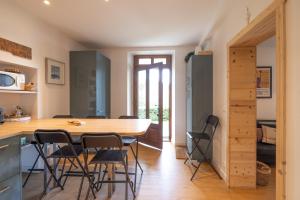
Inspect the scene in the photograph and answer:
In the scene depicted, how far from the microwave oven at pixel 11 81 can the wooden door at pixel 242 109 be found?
2.92 metres

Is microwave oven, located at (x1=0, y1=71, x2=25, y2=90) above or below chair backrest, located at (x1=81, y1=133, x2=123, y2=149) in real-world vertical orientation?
above

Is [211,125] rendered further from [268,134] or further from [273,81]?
[273,81]

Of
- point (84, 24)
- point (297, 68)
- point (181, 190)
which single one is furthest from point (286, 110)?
point (84, 24)

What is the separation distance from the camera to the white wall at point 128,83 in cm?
509

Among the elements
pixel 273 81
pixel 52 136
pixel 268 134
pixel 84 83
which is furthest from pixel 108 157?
pixel 273 81

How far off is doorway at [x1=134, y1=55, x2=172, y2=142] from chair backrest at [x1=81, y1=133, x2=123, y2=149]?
3174mm

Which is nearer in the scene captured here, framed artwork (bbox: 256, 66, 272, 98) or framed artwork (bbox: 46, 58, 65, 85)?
framed artwork (bbox: 46, 58, 65, 85)

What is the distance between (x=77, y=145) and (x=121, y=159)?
0.74 meters

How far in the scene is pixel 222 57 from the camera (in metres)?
3.11

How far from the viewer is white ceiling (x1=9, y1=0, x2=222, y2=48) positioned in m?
2.83

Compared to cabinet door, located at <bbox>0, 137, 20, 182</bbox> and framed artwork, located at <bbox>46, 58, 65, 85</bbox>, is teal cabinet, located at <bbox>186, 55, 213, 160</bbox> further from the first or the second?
cabinet door, located at <bbox>0, 137, 20, 182</bbox>

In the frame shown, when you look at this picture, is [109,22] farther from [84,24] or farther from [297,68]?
[297,68]

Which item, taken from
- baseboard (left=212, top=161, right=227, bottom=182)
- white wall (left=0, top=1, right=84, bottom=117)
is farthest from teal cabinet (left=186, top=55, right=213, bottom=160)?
white wall (left=0, top=1, right=84, bottom=117)

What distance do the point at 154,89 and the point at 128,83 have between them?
706 millimetres
